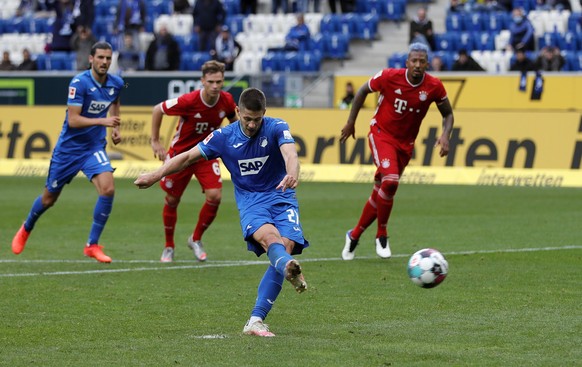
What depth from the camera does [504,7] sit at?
30.0 m

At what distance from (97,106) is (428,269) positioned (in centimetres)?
568

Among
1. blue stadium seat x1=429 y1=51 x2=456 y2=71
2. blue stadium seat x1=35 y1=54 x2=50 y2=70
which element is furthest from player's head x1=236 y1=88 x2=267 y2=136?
blue stadium seat x1=35 y1=54 x2=50 y2=70

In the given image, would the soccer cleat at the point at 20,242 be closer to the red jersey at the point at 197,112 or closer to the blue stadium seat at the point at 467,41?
the red jersey at the point at 197,112

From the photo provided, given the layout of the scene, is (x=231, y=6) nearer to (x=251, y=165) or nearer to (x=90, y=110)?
(x=90, y=110)

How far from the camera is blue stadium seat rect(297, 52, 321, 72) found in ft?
101

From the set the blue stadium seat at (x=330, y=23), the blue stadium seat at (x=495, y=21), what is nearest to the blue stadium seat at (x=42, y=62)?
the blue stadium seat at (x=330, y=23)

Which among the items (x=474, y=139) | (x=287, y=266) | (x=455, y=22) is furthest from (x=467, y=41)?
(x=287, y=266)

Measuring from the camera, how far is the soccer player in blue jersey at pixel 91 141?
13.4m

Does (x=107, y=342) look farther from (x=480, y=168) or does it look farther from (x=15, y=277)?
(x=480, y=168)

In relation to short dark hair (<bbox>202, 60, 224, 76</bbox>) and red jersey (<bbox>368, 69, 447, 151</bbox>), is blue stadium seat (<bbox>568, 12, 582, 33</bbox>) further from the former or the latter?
short dark hair (<bbox>202, 60, 224, 76</bbox>)

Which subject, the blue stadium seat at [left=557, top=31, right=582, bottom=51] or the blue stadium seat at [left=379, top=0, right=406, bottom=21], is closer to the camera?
the blue stadium seat at [left=557, top=31, right=582, bottom=51]

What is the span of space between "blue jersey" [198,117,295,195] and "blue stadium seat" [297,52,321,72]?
21692 millimetres

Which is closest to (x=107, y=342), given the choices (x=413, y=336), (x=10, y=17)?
(x=413, y=336)

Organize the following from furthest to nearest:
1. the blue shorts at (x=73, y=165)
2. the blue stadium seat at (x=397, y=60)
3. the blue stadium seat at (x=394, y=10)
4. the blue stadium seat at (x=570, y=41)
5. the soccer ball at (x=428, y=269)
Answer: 1. the blue stadium seat at (x=394, y=10)
2. the blue stadium seat at (x=397, y=60)
3. the blue stadium seat at (x=570, y=41)
4. the blue shorts at (x=73, y=165)
5. the soccer ball at (x=428, y=269)
